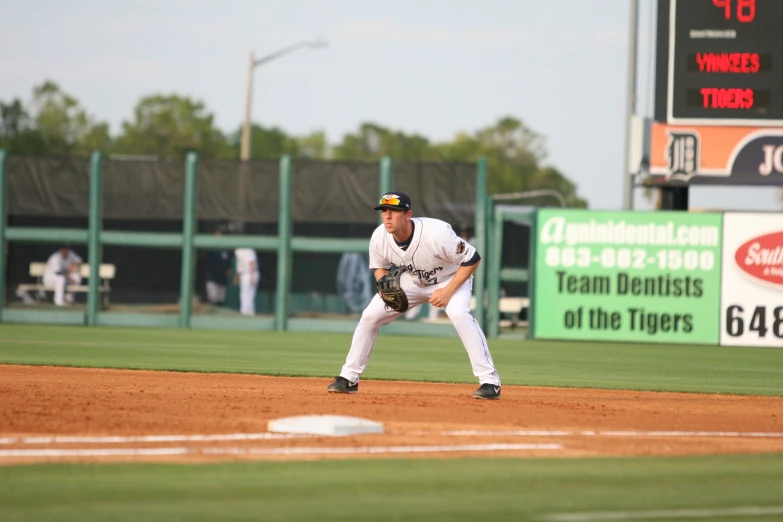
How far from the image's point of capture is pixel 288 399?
378 inches

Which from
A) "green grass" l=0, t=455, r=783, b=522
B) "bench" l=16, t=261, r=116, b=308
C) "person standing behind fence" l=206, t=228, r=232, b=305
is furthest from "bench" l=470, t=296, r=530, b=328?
"green grass" l=0, t=455, r=783, b=522

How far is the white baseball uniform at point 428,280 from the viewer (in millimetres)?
9844

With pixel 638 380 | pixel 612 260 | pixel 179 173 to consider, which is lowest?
pixel 638 380

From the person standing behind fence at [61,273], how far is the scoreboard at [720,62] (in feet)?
39.9

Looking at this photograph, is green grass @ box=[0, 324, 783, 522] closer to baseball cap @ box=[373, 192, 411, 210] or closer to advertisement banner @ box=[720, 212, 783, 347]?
baseball cap @ box=[373, 192, 411, 210]

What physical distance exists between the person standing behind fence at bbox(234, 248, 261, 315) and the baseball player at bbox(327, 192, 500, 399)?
14.2 metres

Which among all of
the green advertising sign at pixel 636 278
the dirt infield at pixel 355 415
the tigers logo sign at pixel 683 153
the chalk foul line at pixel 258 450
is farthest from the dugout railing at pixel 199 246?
the chalk foul line at pixel 258 450

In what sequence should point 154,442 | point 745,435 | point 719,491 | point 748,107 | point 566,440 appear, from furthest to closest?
point 748,107 < point 745,435 < point 566,440 < point 154,442 < point 719,491

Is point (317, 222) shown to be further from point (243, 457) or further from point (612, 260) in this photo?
point (243, 457)

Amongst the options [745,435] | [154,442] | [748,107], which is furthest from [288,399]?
[748,107]

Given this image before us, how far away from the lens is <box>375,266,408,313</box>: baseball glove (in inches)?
388

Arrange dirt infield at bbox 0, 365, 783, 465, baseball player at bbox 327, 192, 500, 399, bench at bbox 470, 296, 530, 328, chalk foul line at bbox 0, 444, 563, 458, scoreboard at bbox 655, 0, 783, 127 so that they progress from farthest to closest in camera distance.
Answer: bench at bbox 470, 296, 530, 328
scoreboard at bbox 655, 0, 783, 127
baseball player at bbox 327, 192, 500, 399
dirt infield at bbox 0, 365, 783, 465
chalk foul line at bbox 0, 444, 563, 458

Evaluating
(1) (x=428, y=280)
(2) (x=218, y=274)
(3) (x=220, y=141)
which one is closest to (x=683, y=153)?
(2) (x=218, y=274)

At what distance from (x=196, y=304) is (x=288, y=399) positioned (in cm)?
1573
